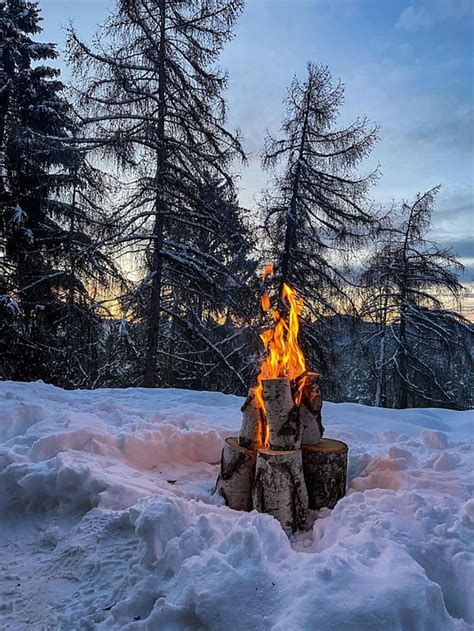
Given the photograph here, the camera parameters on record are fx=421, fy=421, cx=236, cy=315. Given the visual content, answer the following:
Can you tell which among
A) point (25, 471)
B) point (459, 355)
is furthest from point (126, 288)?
point (459, 355)

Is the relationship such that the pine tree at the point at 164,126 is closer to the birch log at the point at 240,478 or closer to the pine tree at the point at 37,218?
the pine tree at the point at 37,218

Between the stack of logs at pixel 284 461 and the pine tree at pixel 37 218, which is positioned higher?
the pine tree at pixel 37 218

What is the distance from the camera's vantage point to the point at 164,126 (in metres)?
9.62

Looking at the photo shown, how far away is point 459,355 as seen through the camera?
13305mm

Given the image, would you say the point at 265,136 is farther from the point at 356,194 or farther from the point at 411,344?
the point at 411,344

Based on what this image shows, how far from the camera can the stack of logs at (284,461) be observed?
3.11m

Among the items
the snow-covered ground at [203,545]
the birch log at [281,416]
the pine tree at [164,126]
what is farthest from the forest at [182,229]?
the birch log at [281,416]

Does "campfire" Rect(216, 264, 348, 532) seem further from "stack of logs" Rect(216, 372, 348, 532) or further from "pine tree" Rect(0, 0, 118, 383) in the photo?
"pine tree" Rect(0, 0, 118, 383)

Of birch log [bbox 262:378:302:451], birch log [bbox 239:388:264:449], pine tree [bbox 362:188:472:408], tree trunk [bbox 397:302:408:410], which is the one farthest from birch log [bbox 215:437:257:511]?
tree trunk [bbox 397:302:408:410]

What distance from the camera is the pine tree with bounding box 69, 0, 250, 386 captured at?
8.92 meters

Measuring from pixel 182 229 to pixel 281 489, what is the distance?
7926 mm

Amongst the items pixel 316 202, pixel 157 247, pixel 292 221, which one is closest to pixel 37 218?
pixel 157 247

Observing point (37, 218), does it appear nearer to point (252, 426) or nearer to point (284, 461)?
point (252, 426)

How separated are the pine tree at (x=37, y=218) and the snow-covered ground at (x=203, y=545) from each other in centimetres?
768
